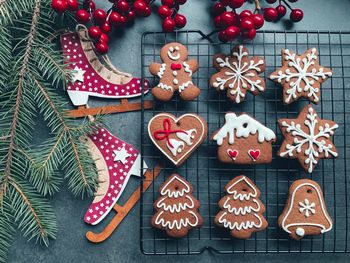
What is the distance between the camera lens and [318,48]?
151 centimetres

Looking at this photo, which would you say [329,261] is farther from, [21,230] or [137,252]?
[21,230]

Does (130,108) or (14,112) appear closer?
(14,112)

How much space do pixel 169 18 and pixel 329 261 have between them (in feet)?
2.81

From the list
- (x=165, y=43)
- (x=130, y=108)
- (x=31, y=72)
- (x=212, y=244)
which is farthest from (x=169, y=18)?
(x=212, y=244)

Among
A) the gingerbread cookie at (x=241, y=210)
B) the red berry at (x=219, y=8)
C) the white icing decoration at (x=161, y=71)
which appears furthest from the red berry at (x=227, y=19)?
the gingerbread cookie at (x=241, y=210)

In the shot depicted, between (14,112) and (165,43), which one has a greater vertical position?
(165,43)

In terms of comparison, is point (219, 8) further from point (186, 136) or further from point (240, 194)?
point (240, 194)

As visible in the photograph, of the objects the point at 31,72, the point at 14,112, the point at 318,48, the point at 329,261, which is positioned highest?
the point at 318,48

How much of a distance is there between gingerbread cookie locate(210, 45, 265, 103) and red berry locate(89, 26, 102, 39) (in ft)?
1.12

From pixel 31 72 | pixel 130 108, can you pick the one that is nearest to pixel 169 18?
pixel 130 108

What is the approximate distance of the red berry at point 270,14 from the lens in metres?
1.45

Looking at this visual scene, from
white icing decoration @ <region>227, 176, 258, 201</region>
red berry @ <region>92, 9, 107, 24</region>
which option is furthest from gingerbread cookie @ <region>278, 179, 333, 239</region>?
red berry @ <region>92, 9, 107, 24</region>

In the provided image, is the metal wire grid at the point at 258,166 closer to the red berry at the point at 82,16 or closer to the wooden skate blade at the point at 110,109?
the wooden skate blade at the point at 110,109

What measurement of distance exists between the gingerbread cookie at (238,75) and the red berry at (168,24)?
16cm
